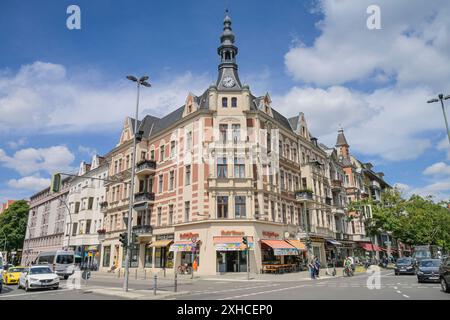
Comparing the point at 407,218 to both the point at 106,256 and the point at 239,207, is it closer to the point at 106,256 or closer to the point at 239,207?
the point at 239,207

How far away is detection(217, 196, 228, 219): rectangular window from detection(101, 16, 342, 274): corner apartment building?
3.7 inches

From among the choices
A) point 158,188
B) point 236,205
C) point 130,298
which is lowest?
point 130,298

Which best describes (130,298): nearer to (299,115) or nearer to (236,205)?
(236,205)

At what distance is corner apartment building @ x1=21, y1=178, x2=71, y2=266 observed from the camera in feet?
219

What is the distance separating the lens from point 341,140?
6297cm

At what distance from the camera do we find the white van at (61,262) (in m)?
34.7

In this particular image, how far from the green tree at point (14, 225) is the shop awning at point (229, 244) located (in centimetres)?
7177

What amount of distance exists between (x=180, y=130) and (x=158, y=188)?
23.9 ft

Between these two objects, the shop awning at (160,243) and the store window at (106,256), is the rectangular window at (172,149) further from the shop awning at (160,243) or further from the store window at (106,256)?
the store window at (106,256)

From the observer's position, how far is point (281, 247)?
32.0m

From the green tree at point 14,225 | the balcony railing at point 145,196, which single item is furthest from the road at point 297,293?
the green tree at point 14,225
